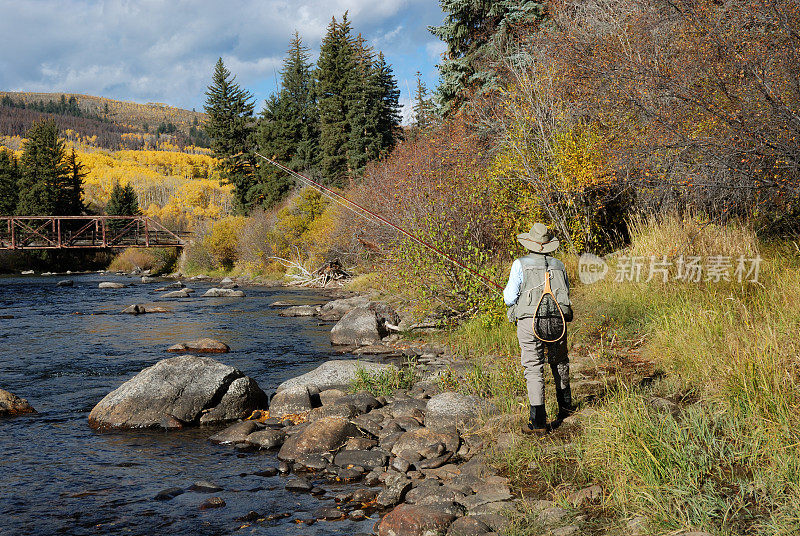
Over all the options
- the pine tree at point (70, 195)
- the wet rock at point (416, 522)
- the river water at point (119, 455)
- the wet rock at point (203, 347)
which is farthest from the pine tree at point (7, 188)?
the wet rock at point (416, 522)

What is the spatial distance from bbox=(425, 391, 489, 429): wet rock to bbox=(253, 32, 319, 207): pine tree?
119 feet

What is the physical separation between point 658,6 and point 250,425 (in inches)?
448

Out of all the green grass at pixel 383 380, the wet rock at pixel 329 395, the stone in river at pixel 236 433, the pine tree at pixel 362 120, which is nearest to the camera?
the stone in river at pixel 236 433

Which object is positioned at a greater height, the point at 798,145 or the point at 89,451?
the point at 798,145

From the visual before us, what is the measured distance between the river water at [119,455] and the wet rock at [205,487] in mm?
78

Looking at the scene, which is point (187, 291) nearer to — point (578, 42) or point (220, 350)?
point (220, 350)

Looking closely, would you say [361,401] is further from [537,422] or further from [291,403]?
[537,422]

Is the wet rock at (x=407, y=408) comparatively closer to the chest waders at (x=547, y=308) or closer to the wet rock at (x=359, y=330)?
the chest waders at (x=547, y=308)

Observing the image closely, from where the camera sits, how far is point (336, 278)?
2855cm

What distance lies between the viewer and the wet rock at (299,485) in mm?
6059

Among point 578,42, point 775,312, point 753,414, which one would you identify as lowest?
point 753,414

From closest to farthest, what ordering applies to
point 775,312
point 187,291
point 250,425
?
1. point 775,312
2. point 250,425
3. point 187,291

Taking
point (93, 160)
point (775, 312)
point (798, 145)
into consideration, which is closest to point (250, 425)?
point (775, 312)

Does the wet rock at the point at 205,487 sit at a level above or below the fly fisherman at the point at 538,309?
below
